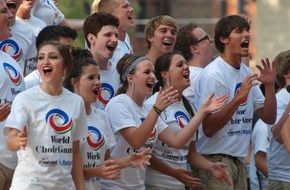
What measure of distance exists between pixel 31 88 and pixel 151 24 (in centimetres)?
252

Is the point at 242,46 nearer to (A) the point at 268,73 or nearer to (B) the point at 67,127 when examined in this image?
(A) the point at 268,73

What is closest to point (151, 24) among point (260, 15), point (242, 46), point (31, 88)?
point (242, 46)

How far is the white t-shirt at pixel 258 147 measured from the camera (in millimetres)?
13031

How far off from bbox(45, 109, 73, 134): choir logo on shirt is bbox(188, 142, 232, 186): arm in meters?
1.75

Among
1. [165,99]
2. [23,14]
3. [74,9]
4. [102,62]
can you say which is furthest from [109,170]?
[74,9]

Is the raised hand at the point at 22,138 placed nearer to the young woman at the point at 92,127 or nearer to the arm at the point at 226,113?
the young woman at the point at 92,127

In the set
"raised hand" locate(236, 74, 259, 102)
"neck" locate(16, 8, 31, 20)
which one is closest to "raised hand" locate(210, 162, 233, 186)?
"raised hand" locate(236, 74, 259, 102)

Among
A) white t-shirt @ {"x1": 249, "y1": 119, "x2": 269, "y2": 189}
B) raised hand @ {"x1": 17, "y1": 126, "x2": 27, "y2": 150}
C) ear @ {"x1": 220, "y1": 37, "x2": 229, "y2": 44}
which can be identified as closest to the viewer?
raised hand @ {"x1": 17, "y1": 126, "x2": 27, "y2": 150}

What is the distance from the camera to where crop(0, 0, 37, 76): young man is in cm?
1071

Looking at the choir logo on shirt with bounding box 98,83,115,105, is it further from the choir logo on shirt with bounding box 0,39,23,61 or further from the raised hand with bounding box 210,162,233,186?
the raised hand with bounding box 210,162,233,186

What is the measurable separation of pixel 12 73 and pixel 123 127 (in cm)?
101

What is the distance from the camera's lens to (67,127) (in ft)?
31.1

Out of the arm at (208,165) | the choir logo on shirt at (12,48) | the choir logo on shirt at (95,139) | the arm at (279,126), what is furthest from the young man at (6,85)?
the arm at (279,126)

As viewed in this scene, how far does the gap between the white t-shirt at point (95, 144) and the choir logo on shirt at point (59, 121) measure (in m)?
0.44
